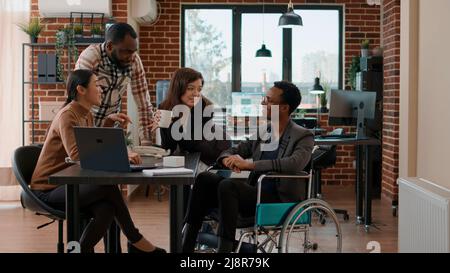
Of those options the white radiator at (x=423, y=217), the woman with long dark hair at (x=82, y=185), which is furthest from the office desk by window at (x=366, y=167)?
the woman with long dark hair at (x=82, y=185)

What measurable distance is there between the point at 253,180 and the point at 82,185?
1.00 m

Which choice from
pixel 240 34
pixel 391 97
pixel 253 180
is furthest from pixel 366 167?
pixel 240 34

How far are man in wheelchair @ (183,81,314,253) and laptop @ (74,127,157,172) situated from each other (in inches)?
23.8

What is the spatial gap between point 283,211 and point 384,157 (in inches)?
162

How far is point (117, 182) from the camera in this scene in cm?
300

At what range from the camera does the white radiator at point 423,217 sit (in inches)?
119

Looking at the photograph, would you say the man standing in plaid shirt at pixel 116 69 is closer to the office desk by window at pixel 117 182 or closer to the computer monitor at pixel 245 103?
the office desk by window at pixel 117 182

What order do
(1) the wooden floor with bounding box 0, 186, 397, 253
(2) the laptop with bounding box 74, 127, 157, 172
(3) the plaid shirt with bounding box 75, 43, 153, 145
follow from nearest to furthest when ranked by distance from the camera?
(2) the laptop with bounding box 74, 127, 157, 172
(3) the plaid shirt with bounding box 75, 43, 153, 145
(1) the wooden floor with bounding box 0, 186, 397, 253

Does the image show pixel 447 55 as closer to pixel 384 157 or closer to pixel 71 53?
→ pixel 384 157

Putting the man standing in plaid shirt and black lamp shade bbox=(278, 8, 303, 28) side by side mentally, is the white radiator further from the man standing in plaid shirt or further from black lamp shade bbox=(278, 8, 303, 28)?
black lamp shade bbox=(278, 8, 303, 28)

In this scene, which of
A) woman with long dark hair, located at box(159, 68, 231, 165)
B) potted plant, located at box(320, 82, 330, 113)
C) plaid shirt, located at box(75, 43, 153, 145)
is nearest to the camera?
plaid shirt, located at box(75, 43, 153, 145)

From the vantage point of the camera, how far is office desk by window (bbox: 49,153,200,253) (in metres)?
3.00

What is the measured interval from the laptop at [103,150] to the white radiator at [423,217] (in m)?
1.35

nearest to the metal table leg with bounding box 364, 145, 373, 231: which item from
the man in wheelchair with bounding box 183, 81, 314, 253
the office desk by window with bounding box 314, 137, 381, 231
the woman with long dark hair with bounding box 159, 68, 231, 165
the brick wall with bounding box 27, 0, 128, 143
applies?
the office desk by window with bounding box 314, 137, 381, 231
